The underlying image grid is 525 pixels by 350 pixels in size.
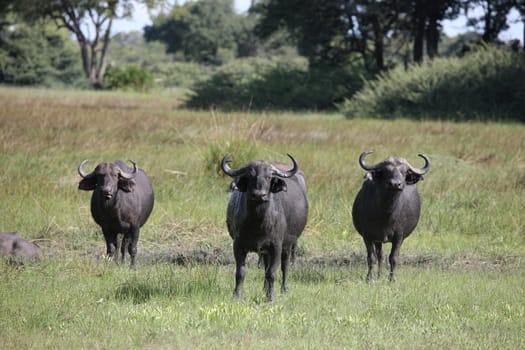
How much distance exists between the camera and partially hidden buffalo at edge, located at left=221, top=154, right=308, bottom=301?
8.08m

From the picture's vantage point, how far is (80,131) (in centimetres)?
2167

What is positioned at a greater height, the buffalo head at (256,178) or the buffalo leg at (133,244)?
the buffalo head at (256,178)

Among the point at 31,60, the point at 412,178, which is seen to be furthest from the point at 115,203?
the point at 31,60

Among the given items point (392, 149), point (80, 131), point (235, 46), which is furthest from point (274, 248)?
point (235, 46)

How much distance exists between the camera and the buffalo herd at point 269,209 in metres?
8.34

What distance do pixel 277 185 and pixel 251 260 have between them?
3.02 metres

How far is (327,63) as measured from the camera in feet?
147

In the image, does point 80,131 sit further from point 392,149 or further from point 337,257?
point 337,257

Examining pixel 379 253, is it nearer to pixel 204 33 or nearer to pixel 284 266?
pixel 284 266

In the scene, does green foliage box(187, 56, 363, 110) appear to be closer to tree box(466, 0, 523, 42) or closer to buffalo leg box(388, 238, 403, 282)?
tree box(466, 0, 523, 42)

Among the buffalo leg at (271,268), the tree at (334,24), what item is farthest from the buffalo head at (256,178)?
the tree at (334,24)

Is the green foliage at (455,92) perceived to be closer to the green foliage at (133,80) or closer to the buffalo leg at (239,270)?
the buffalo leg at (239,270)

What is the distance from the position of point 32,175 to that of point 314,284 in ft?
25.2

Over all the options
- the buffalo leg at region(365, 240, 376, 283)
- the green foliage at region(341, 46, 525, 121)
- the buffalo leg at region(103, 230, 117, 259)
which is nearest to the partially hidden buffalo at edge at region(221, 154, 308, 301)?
the buffalo leg at region(365, 240, 376, 283)
